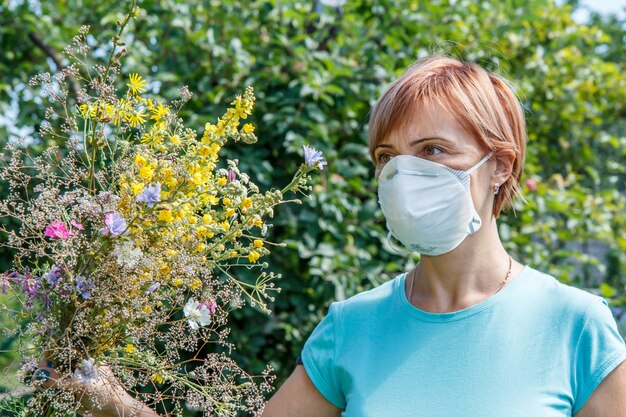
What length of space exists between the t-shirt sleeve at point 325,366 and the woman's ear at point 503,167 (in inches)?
18.8

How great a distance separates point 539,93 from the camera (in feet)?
13.4

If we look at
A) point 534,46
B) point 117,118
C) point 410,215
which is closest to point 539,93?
point 534,46

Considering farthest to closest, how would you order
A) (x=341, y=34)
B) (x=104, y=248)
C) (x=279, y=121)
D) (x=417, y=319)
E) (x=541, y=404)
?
(x=341, y=34) < (x=279, y=121) < (x=417, y=319) < (x=541, y=404) < (x=104, y=248)

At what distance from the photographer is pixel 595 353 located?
1.52 m

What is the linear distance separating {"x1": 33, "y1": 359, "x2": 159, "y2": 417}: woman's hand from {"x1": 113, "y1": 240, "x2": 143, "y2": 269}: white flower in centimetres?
21

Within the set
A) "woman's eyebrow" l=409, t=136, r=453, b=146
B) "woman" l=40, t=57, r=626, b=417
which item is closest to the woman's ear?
"woman" l=40, t=57, r=626, b=417

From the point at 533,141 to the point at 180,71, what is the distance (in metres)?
1.95

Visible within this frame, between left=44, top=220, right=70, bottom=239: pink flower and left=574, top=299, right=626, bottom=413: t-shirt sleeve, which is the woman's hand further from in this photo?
left=574, top=299, right=626, bottom=413: t-shirt sleeve

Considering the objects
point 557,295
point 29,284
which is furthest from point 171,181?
point 557,295

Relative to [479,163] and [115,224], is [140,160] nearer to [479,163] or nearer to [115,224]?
[115,224]

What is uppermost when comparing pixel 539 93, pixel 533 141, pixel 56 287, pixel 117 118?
pixel 117 118

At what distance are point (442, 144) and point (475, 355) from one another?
1.42 feet

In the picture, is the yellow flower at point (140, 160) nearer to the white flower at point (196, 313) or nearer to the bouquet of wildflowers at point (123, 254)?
the bouquet of wildflowers at point (123, 254)

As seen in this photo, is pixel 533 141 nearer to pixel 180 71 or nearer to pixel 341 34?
pixel 341 34
